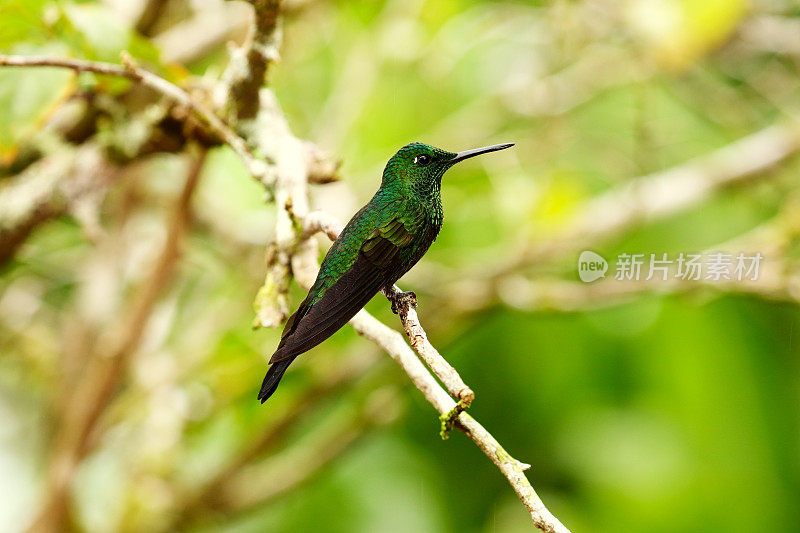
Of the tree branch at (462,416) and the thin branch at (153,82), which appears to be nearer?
the tree branch at (462,416)

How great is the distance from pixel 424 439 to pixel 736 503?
2.22 ft

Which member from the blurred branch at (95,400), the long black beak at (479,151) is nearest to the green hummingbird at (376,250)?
the long black beak at (479,151)

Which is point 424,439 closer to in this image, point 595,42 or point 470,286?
point 470,286

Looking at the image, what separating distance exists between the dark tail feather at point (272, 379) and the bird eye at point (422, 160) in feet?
0.40

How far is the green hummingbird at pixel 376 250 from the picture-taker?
297 mm

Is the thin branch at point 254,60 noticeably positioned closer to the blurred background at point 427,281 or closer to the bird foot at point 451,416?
the blurred background at point 427,281

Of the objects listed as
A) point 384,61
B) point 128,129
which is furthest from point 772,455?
point 128,129

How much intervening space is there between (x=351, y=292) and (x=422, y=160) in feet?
0.30

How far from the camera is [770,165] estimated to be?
42.3 inches

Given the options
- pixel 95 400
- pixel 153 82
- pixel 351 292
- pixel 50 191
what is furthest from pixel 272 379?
pixel 95 400

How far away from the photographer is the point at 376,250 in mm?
324

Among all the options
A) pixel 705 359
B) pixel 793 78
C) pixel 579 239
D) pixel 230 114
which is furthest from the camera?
pixel 705 359

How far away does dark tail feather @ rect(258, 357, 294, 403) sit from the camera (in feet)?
0.96

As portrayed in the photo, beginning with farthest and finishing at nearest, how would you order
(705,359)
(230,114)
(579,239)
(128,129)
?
(705,359) < (579,239) < (128,129) < (230,114)
